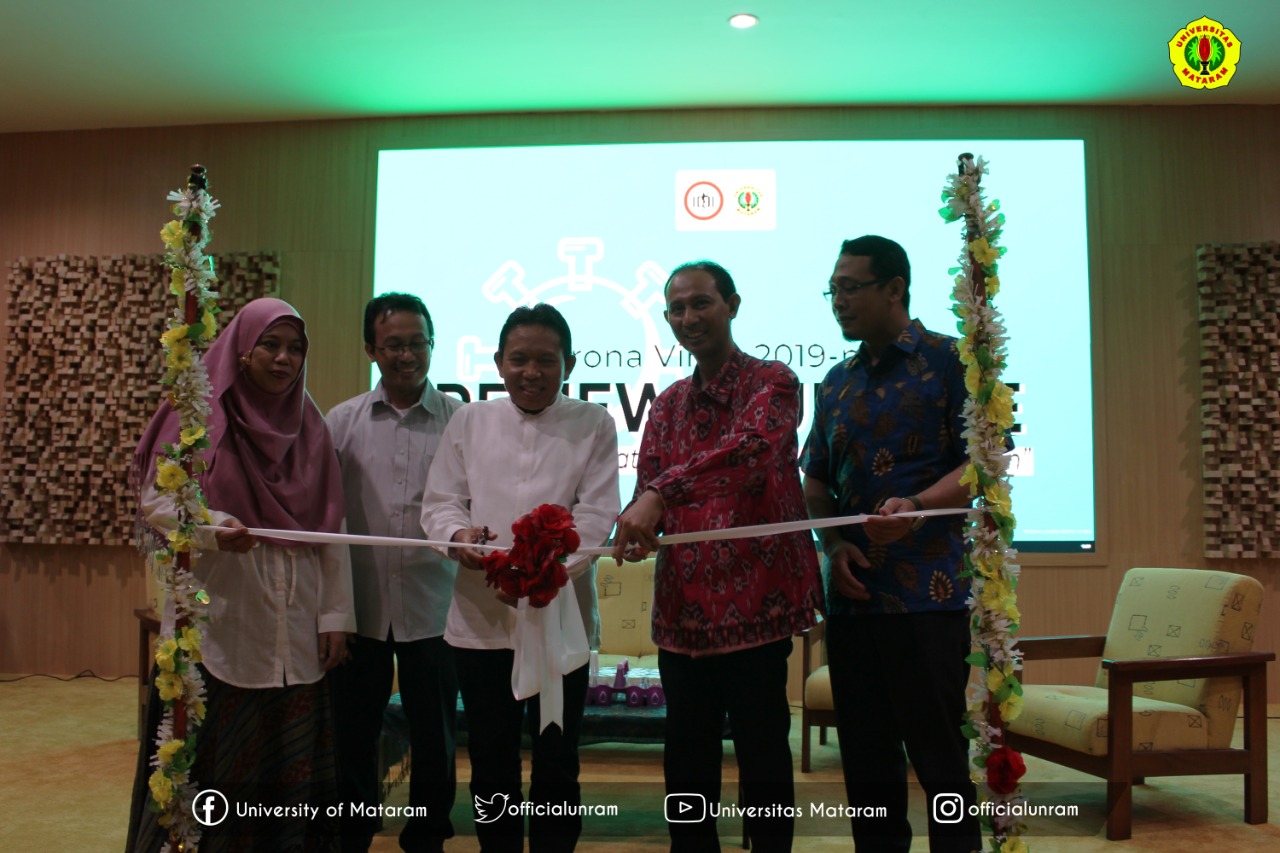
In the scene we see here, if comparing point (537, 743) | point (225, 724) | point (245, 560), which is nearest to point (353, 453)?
point (245, 560)

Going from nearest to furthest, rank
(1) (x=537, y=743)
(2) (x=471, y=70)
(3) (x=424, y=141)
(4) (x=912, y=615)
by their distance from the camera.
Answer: (4) (x=912, y=615) < (1) (x=537, y=743) < (2) (x=471, y=70) < (3) (x=424, y=141)

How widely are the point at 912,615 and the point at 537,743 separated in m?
0.97

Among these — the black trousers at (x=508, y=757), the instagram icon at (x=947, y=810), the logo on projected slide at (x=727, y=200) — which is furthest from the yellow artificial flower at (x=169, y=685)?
the logo on projected slide at (x=727, y=200)

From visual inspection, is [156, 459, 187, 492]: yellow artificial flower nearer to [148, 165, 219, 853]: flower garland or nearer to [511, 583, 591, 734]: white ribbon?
[148, 165, 219, 853]: flower garland

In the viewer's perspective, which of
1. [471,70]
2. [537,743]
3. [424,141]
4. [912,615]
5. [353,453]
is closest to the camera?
[912,615]

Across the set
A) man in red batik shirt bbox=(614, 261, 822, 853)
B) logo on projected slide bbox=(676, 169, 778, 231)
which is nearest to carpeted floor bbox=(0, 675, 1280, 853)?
man in red batik shirt bbox=(614, 261, 822, 853)

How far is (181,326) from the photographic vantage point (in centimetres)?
227

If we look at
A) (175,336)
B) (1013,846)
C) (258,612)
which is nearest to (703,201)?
(175,336)

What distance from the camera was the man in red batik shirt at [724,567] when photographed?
2227 mm

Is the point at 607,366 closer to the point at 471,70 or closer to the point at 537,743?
the point at 471,70

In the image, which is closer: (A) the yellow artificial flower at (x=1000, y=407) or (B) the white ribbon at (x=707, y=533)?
(A) the yellow artificial flower at (x=1000, y=407)

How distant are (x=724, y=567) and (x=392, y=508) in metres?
1.03

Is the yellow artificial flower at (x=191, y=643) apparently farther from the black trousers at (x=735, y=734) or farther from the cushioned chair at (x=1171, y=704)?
the cushioned chair at (x=1171, y=704)

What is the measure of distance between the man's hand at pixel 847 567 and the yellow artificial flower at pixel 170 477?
156 cm
